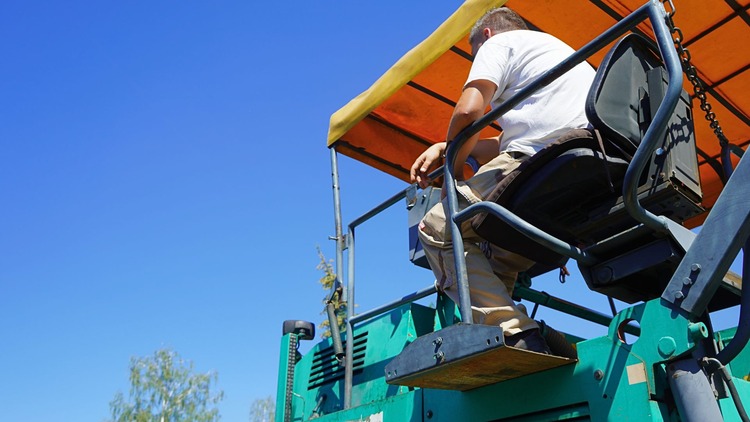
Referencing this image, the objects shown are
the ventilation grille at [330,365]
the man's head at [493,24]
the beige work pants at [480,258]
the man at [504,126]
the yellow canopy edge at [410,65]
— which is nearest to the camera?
the beige work pants at [480,258]

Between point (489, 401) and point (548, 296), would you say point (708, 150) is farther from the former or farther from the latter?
point (489, 401)

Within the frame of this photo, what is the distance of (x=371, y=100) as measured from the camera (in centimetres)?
439

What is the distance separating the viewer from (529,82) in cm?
302

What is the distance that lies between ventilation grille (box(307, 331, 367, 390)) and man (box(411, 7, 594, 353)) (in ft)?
3.70

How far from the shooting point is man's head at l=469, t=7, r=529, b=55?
11.2 feet

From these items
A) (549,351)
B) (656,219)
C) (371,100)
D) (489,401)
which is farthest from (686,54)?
(371,100)

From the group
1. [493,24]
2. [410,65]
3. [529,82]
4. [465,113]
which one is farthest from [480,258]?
[410,65]

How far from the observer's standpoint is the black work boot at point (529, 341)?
97.3 inches

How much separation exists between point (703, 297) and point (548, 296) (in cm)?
162

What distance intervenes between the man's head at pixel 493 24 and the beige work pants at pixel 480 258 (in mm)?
787

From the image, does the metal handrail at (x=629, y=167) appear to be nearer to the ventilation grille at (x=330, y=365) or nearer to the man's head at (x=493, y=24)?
the man's head at (x=493, y=24)

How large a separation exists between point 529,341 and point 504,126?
104 centimetres

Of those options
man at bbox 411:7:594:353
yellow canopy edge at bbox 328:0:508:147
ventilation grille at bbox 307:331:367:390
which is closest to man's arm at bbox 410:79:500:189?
man at bbox 411:7:594:353

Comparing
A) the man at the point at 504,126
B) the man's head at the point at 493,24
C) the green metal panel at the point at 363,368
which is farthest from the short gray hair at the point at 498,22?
the green metal panel at the point at 363,368
